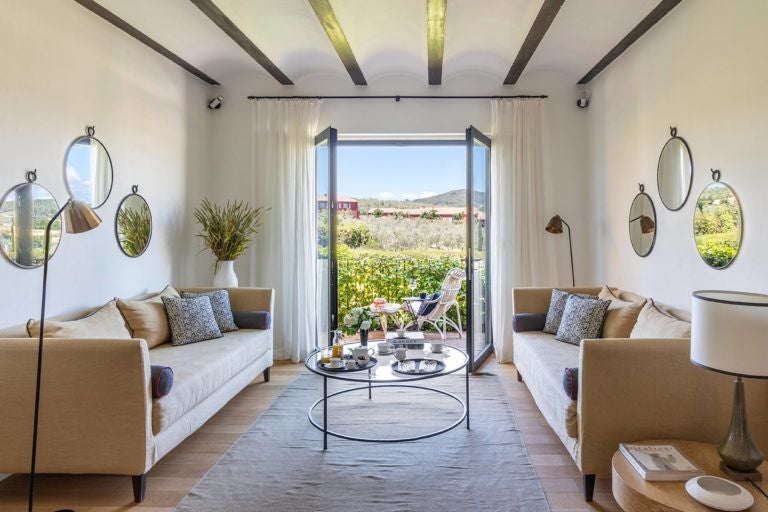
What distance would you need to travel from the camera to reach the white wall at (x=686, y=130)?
2.41 m

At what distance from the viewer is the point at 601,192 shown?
4.49 meters

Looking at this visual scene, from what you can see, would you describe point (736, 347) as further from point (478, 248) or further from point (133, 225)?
point (133, 225)

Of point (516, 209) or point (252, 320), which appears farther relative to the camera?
point (516, 209)

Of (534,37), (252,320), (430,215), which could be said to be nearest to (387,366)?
(252,320)

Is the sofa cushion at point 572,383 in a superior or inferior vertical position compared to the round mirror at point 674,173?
inferior

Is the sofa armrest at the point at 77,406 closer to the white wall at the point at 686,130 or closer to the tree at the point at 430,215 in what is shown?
the white wall at the point at 686,130

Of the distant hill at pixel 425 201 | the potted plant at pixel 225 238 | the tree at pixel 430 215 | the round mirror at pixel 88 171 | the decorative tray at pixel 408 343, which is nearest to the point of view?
the round mirror at pixel 88 171

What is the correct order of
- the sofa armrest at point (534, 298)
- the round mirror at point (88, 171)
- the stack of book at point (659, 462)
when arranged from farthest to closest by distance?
the sofa armrest at point (534, 298) < the round mirror at point (88, 171) < the stack of book at point (659, 462)

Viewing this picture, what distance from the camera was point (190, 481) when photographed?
7.93 feet

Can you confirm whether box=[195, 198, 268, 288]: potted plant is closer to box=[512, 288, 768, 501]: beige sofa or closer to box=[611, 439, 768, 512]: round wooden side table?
box=[512, 288, 768, 501]: beige sofa

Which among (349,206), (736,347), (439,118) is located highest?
(439,118)

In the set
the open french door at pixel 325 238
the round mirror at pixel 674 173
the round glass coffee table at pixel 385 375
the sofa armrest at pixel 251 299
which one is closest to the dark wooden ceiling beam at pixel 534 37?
the round mirror at pixel 674 173

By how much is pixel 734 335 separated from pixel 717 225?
1475 mm

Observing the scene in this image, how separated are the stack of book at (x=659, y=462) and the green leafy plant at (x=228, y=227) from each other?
3661 millimetres
